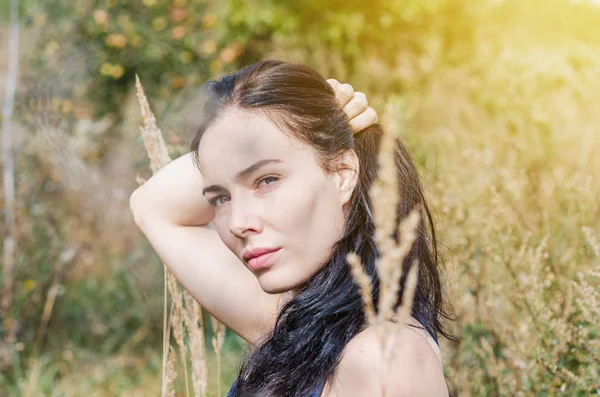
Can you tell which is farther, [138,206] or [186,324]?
[138,206]

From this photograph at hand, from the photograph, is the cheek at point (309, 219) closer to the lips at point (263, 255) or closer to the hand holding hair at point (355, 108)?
the lips at point (263, 255)

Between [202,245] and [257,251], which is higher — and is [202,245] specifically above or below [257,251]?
below

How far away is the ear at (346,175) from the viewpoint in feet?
5.39

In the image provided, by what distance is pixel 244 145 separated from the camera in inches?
62.7

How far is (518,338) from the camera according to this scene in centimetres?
230

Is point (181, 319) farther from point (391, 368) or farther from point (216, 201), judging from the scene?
point (391, 368)

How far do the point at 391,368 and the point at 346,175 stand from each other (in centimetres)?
49

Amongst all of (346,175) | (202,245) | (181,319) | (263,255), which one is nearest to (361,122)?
(346,175)

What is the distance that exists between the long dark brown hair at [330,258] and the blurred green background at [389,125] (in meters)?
0.34

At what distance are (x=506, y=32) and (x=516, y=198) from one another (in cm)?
450

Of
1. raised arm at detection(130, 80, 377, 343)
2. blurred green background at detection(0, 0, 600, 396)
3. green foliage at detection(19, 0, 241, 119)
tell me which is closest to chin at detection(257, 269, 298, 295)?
raised arm at detection(130, 80, 377, 343)

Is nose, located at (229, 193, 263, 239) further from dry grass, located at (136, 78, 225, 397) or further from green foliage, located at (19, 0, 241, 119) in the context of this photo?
green foliage, located at (19, 0, 241, 119)

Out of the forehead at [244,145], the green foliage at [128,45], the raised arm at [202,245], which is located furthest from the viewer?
the green foliage at [128,45]

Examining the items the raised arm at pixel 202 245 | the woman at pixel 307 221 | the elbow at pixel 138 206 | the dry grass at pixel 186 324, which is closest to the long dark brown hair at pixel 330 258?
the woman at pixel 307 221
